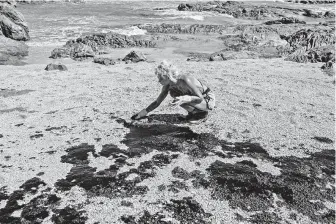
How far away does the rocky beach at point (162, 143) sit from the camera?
389 centimetres

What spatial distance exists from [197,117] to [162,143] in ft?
2.84

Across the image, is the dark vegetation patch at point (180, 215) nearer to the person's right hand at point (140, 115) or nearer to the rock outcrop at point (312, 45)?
the person's right hand at point (140, 115)

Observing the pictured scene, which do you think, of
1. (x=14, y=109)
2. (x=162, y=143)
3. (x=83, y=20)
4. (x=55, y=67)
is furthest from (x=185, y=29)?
(x=162, y=143)

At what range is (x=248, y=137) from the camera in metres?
5.57

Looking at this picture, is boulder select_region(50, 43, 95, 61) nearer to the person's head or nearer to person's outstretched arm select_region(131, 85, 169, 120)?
person's outstretched arm select_region(131, 85, 169, 120)

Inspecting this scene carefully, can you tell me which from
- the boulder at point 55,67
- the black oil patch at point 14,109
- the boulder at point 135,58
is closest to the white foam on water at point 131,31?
the boulder at point 135,58

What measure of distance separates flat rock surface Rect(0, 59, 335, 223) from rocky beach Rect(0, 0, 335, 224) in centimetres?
2

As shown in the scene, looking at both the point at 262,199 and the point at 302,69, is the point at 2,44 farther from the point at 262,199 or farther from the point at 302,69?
the point at 262,199

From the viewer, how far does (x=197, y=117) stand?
19.3ft

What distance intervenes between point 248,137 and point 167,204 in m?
2.15

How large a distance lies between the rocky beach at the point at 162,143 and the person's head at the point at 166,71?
0.90 meters

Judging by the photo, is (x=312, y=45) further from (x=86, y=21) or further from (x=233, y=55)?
(x=86, y=21)

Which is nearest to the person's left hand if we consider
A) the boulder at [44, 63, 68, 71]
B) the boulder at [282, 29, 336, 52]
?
the boulder at [44, 63, 68, 71]

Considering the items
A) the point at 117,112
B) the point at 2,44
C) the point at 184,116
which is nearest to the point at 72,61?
the point at 2,44
